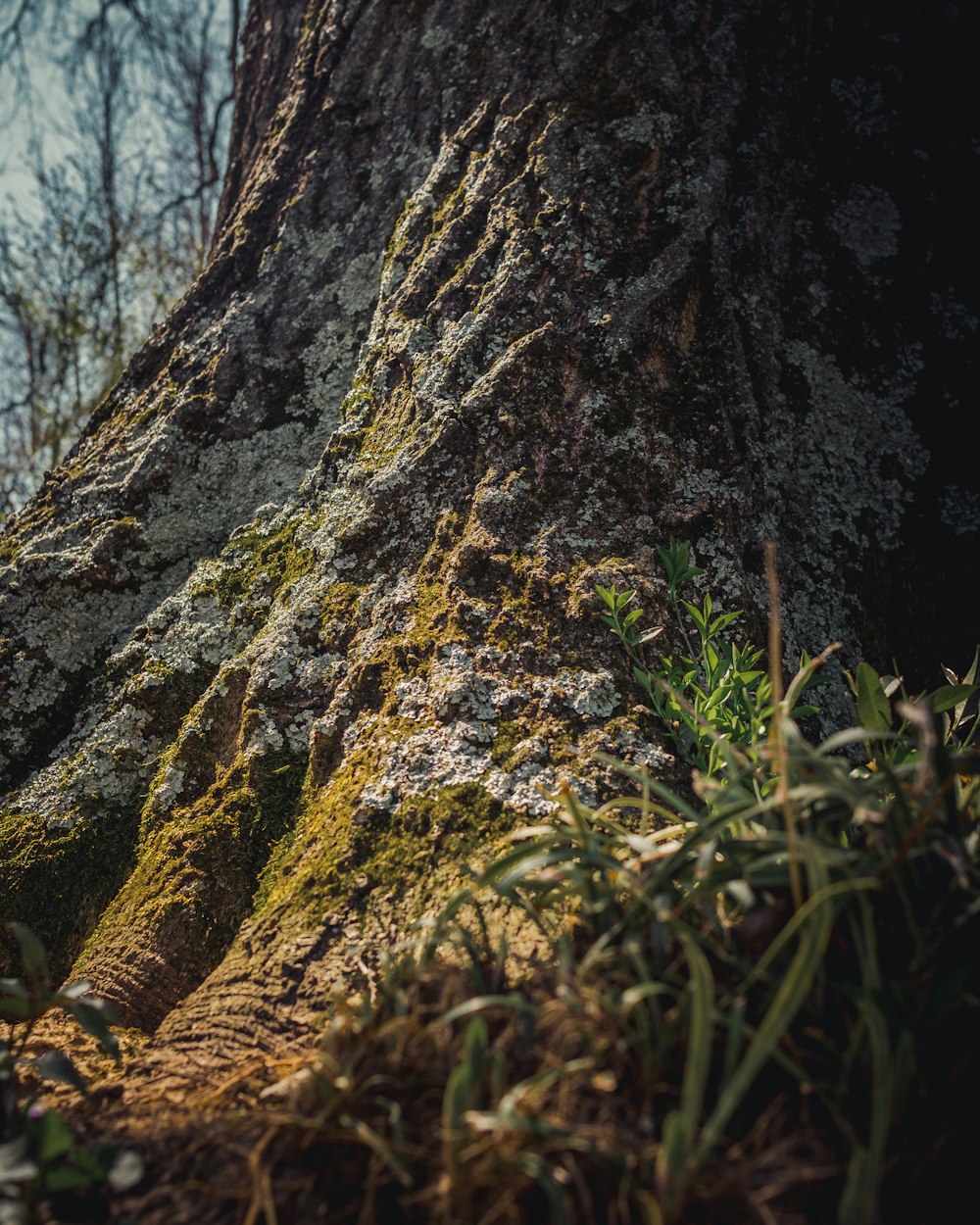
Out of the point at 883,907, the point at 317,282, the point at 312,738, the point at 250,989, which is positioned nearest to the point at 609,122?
the point at 317,282

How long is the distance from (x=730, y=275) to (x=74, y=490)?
2.01 meters

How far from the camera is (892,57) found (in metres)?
2.58

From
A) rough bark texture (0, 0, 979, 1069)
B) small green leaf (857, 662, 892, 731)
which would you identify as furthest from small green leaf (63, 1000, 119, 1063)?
small green leaf (857, 662, 892, 731)

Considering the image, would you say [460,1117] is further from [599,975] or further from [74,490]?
[74,490]

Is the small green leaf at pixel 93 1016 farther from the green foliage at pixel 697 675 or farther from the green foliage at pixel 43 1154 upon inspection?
the green foliage at pixel 697 675

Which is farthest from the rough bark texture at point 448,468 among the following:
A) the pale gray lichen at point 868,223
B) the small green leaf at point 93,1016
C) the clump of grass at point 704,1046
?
the clump of grass at point 704,1046

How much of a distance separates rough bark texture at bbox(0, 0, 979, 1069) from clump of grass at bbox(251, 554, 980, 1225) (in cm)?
35

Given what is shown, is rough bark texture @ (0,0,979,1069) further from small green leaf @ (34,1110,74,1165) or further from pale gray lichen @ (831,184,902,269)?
small green leaf @ (34,1110,74,1165)

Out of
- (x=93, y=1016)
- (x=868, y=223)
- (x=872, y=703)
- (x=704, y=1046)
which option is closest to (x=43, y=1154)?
(x=93, y=1016)

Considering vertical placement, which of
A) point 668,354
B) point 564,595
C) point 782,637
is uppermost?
point 668,354

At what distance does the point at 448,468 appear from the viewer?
6.07 ft

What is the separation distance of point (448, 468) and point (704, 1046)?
1378 millimetres

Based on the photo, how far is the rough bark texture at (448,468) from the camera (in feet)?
4.90

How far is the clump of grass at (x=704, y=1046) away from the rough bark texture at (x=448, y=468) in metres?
0.35
